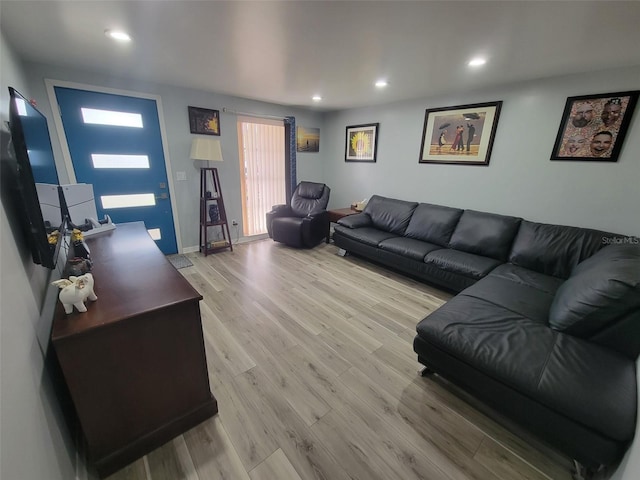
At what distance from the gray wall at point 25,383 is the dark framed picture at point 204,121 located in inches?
99.2

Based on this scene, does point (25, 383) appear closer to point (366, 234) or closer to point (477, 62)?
point (366, 234)

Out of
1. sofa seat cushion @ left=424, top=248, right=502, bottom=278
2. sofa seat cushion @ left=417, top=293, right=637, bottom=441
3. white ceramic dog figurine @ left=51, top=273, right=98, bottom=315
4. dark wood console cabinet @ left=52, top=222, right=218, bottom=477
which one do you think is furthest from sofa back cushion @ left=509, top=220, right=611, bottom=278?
white ceramic dog figurine @ left=51, top=273, right=98, bottom=315

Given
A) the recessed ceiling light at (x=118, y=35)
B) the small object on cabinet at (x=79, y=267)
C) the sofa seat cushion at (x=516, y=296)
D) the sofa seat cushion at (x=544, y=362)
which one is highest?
the recessed ceiling light at (x=118, y=35)

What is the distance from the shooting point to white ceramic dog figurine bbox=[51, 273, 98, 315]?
1.04m

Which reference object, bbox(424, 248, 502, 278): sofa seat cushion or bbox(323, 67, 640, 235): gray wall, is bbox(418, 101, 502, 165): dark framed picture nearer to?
bbox(323, 67, 640, 235): gray wall

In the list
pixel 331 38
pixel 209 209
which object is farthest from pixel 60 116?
pixel 331 38

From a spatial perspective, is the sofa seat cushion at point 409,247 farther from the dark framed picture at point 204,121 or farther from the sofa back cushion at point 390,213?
the dark framed picture at point 204,121

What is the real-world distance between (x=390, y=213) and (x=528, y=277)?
1.84 metres

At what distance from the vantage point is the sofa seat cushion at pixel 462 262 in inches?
98.6

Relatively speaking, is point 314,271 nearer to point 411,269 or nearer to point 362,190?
point 411,269

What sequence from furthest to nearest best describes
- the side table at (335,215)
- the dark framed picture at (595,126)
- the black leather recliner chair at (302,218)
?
the side table at (335,215)
the black leather recliner chair at (302,218)
the dark framed picture at (595,126)

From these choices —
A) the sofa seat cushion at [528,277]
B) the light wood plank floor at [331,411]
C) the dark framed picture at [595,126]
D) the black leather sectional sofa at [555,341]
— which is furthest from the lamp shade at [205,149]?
the dark framed picture at [595,126]

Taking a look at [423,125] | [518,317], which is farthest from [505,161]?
[518,317]

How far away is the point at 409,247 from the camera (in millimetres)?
3041
